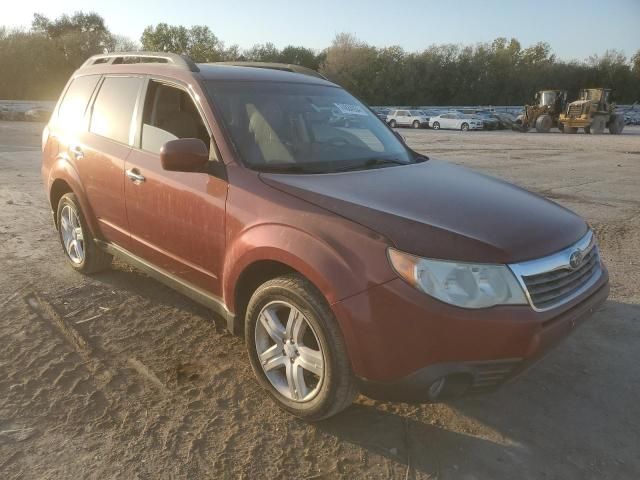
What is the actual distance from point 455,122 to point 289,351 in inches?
1419

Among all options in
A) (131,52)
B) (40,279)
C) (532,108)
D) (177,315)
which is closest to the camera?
(177,315)

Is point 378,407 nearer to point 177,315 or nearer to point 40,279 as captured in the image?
point 177,315

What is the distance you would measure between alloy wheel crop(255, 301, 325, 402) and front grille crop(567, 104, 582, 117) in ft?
111

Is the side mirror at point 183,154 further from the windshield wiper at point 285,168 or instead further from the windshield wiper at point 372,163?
the windshield wiper at point 372,163

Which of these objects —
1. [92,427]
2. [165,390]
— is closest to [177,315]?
[165,390]

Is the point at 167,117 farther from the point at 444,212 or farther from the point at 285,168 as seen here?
the point at 444,212

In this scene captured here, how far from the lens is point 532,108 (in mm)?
35688

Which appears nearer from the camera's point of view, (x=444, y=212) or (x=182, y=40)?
(x=444, y=212)

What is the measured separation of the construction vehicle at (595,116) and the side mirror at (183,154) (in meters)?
33.3

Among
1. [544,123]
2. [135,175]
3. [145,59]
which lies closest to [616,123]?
[544,123]

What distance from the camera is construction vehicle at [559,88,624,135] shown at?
31.4 m

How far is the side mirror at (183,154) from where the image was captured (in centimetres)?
288

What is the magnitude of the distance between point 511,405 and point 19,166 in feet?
39.7

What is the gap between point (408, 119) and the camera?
39.4 m
